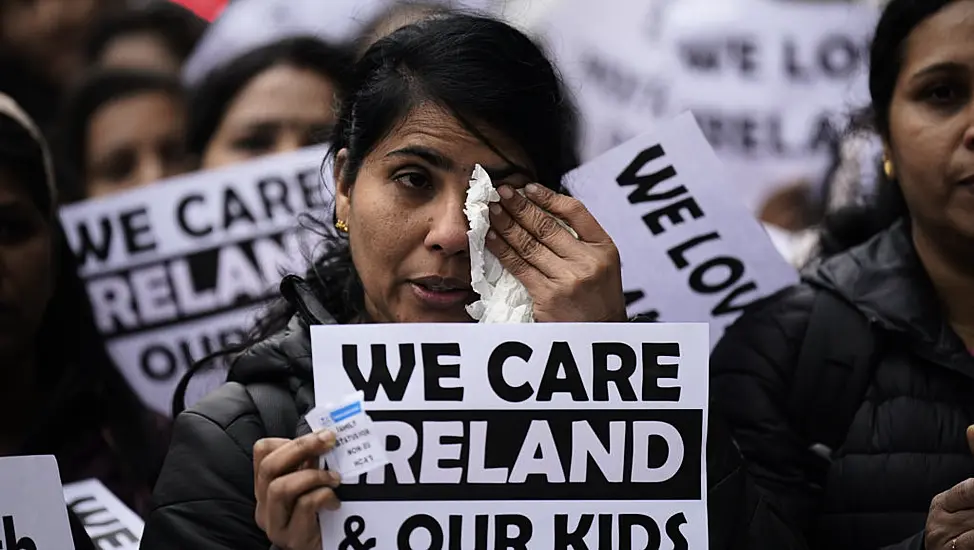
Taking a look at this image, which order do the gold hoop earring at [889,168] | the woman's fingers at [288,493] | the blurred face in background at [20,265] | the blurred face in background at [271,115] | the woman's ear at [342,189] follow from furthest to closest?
the blurred face in background at [271,115], the blurred face in background at [20,265], the gold hoop earring at [889,168], the woman's ear at [342,189], the woman's fingers at [288,493]

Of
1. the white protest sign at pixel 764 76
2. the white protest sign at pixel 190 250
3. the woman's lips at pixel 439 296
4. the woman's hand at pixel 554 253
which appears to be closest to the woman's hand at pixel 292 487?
the woman's lips at pixel 439 296

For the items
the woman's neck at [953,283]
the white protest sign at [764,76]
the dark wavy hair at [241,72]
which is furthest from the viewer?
the white protest sign at [764,76]

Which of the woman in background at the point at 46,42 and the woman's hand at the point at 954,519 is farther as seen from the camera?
the woman in background at the point at 46,42

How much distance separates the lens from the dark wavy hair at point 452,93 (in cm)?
259

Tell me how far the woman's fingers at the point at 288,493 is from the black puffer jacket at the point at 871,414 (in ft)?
2.87

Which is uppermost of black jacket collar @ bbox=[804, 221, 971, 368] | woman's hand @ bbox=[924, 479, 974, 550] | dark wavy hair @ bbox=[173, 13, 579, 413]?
dark wavy hair @ bbox=[173, 13, 579, 413]

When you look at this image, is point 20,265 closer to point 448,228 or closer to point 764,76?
point 448,228

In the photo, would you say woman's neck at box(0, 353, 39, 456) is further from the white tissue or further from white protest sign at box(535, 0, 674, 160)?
white protest sign at box(535, 0, 674, 160)

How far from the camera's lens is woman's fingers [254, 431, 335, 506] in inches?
87.0

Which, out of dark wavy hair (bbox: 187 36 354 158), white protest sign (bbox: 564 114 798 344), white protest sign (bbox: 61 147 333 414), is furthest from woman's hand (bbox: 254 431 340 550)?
dark wavy hair (bbox: 187 36 354 158)

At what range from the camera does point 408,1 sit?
321 centimetres

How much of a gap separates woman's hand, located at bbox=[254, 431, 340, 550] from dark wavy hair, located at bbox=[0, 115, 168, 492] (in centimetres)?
115

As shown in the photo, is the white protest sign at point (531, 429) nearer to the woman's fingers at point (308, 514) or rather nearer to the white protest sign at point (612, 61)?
the woman's fingers at point (308, 514)

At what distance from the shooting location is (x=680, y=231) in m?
3.40
